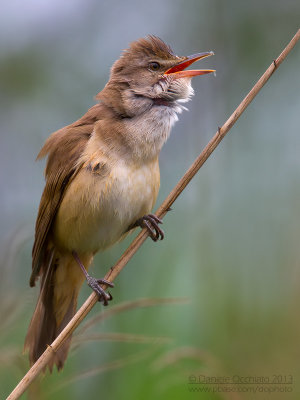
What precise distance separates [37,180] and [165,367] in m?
1.97

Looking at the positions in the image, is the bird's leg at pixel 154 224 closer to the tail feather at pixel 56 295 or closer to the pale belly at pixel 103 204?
the pale belly at pixel 103 204

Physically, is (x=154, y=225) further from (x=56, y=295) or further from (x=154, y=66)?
(x=154, y=66)

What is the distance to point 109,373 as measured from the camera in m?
2.11

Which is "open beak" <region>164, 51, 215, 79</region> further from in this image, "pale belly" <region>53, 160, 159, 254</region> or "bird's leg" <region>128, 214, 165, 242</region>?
"bird's leg" <region>128, 214, 165, 242</region>

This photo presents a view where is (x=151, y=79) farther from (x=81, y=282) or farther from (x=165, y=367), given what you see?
(x=165, y=367)

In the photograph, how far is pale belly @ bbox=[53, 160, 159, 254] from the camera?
98.3 inches

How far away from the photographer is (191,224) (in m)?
2.67

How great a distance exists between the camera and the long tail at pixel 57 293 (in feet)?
8.89

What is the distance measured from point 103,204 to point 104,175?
133 millimetres

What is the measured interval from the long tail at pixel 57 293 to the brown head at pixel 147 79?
84 cm

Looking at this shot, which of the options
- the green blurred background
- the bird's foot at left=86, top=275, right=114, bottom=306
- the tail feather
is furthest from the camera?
the tail feather

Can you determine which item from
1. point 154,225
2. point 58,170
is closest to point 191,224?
point 154,225

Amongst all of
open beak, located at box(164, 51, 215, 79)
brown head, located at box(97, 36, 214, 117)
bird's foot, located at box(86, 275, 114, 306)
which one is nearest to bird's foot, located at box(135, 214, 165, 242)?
bird's foot, located at box(86, 275, 114, 306)

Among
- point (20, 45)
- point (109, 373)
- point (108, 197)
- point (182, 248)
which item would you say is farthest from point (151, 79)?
point (20, 45)
